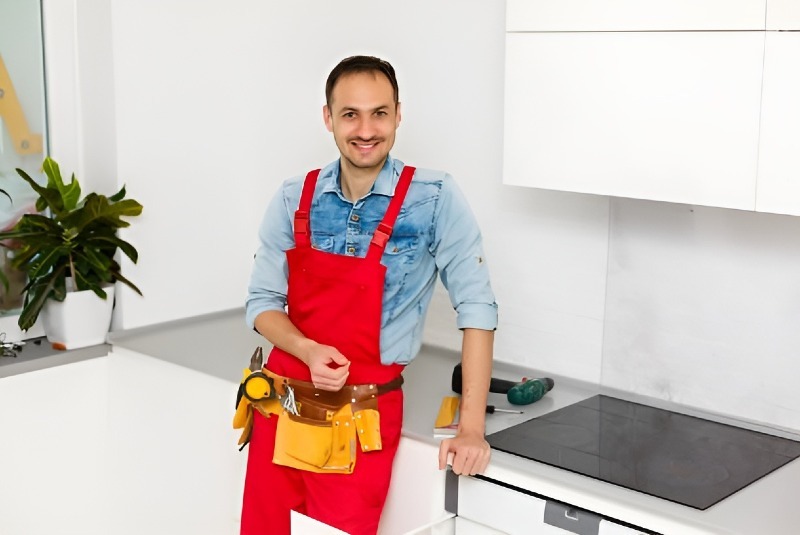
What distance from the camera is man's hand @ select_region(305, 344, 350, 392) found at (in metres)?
1.92

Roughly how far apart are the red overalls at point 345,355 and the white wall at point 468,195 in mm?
582

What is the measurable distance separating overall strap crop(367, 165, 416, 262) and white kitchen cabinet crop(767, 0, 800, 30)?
68 cm

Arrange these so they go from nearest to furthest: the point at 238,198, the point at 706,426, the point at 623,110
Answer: the point at 623,110, the point at 706,426, the point at 238,198

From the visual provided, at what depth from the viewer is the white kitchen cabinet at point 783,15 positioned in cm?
173

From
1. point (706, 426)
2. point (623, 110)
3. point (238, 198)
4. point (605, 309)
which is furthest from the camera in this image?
point (238, 198)

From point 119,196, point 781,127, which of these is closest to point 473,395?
point 781,127

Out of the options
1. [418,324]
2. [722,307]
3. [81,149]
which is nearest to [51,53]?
[81,149]

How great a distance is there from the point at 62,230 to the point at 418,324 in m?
1.01

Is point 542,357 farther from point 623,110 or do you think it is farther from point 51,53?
point 51,53

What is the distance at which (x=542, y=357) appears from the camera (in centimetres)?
254

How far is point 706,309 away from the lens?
88.4 inches

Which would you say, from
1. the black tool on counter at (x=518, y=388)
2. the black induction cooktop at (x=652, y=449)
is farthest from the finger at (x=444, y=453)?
the black tool on counter at (x=518, y=388)

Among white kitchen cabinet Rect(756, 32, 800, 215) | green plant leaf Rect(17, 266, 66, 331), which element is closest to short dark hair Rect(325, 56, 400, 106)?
white kitchen cabinet Rect(756, 32, 800, 215)

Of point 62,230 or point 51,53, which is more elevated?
point 51,53
